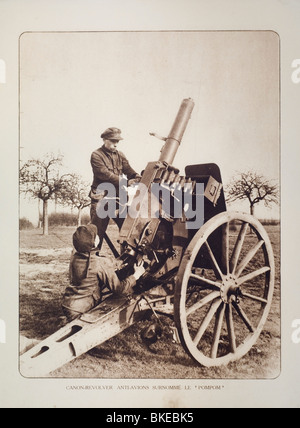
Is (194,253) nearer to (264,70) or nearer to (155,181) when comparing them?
(155,181)

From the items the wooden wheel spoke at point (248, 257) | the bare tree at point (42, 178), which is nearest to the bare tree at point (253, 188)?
the wooden wheel spoke at point (248, 257)

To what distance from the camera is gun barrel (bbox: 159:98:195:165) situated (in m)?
3.48

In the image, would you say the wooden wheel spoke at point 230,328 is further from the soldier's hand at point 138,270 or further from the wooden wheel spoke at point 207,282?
the soldier's hand at point 138,270

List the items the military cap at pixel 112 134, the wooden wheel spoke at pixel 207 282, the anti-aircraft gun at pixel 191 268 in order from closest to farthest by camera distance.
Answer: the wooden wheel spoke at pixel 207 282 < the anti-aircraft gun at pixel 191 268 < the military cap at pixel 112 134

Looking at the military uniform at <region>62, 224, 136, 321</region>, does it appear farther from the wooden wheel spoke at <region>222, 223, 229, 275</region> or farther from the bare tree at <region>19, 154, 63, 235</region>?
the wooden wheel spoke at <region>222, 223, 229, 275</region>

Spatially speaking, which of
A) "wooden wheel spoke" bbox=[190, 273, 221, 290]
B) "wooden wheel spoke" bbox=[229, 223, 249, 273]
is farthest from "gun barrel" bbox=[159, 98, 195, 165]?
"wooden wheel spoke" bbox=[190, 273, 221, 290]

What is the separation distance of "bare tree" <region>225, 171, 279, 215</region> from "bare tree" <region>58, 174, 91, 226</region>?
969 millimetres

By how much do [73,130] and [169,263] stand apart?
3.68ft

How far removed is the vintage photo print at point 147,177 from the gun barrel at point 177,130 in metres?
0.01

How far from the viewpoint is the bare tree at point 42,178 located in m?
3.50

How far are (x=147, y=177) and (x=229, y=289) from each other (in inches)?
36.8

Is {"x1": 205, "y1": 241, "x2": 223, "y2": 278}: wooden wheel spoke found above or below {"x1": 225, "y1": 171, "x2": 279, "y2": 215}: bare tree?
below

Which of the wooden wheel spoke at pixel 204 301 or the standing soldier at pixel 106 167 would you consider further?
the standing soldier at pixel 106 167

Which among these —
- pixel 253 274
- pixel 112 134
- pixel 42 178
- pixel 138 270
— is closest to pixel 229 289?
pixel 253 274
